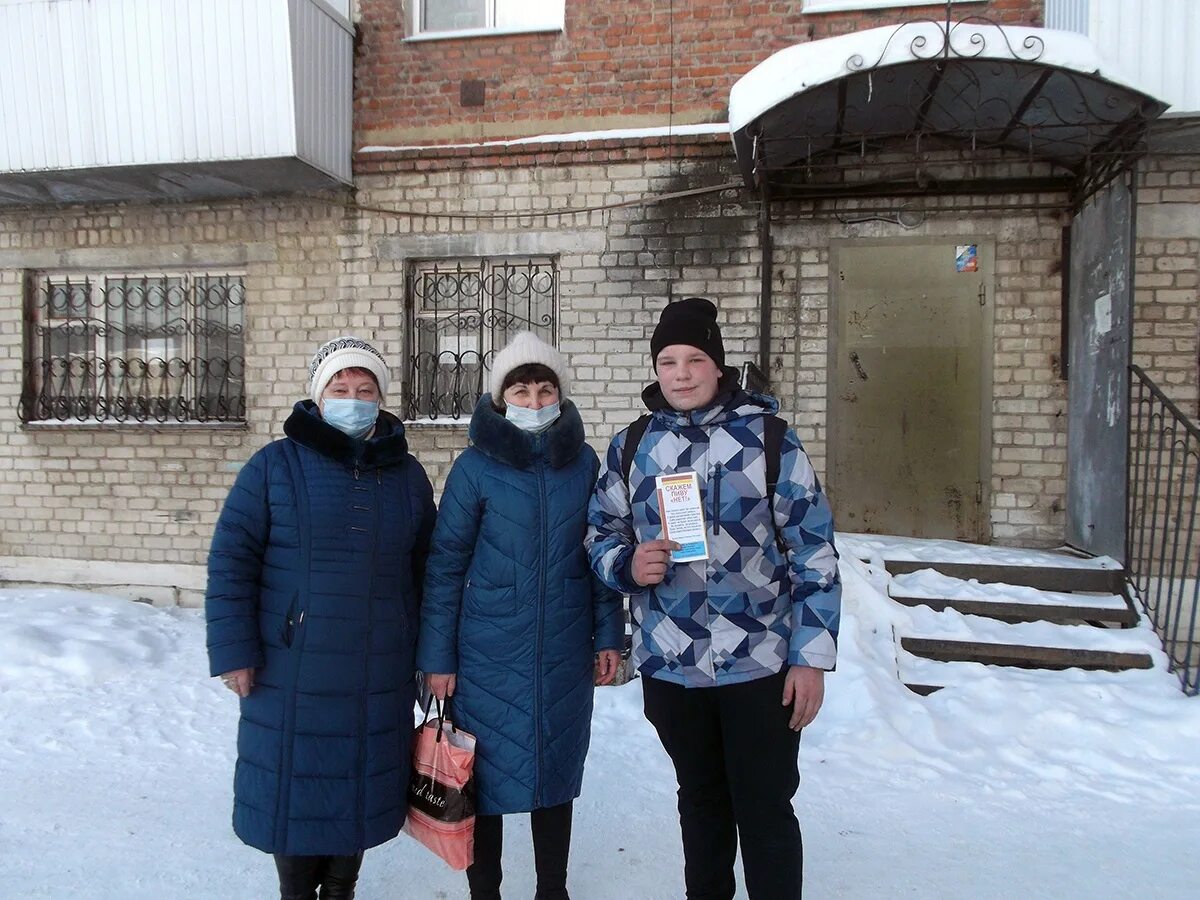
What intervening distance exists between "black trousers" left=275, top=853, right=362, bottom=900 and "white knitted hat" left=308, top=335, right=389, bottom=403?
1145mm

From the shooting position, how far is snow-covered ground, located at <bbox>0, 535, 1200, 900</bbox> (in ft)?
8.25

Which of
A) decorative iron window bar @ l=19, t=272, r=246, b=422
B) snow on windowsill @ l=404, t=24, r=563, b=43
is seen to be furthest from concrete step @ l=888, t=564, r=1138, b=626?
decorative iron window bar @ l=19, t=272, r=246, b=422

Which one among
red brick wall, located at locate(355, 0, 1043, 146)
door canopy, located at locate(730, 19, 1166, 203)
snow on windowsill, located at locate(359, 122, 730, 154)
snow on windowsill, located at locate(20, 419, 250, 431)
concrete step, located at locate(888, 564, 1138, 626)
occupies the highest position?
red brick wall, located at locate(355, 0, 1043, 146)

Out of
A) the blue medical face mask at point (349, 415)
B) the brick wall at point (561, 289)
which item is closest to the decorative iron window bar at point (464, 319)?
the brick wall at point (561, 289)

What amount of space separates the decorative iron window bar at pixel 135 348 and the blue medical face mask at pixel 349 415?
180 inches

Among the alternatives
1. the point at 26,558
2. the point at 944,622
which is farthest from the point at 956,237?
the point at 26,558

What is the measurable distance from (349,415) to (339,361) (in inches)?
5.5

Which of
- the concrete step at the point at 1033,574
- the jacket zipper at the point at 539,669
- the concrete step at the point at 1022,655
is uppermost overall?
the jacket zipper at the point at 539,669

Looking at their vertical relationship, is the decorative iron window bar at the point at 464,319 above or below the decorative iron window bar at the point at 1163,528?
above

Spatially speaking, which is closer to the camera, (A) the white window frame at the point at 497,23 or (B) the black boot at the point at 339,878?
(B) the black boot at the point at 339,878

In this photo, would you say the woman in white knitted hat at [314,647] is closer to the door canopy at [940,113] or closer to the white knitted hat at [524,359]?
the white knitted hat at [524,359]

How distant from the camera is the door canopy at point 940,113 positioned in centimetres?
400

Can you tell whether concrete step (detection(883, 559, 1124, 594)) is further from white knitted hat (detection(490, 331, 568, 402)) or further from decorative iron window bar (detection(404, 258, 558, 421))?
white knitted hat (detection(490, 331, 568, 402))

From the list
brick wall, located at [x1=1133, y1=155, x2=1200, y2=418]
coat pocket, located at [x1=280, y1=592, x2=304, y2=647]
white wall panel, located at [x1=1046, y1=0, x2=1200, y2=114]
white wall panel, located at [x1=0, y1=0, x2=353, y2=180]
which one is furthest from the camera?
white wall panel, located at [x1=0, y1=0, x2=353, y2=180]
